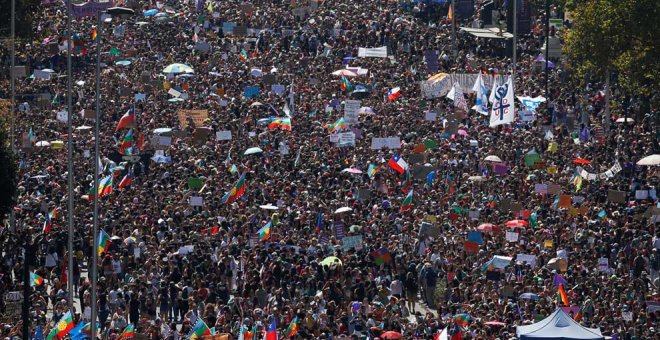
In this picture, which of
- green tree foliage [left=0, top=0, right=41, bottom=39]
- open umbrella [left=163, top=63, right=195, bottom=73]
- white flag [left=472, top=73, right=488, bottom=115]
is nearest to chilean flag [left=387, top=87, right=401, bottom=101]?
white flag [left=472, top=73, right=488, bottom=115]

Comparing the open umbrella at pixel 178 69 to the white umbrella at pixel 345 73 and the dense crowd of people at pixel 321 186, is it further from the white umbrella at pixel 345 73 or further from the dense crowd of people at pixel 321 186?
the white umbrella at pixel 345 73

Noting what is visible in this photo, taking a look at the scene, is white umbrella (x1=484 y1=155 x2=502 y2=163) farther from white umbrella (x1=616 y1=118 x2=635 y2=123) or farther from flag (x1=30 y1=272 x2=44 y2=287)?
flag (x1=30 y1=272 x2=44 y2=287)

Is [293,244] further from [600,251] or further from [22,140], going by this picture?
[22,140]

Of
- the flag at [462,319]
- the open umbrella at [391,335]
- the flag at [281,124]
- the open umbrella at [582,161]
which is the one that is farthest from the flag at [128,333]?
the flag at [281,124]

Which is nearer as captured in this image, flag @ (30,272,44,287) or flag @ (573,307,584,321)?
flag @ (573,307,584,321)

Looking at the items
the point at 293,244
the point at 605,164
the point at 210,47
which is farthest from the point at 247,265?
the point at 210,47

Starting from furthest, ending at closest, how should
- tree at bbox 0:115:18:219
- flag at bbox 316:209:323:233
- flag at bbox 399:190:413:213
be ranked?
flag at bbox 399:190:413:213
flag at bbox 316:209:323:233
tree at bbox 0:115:18:219
